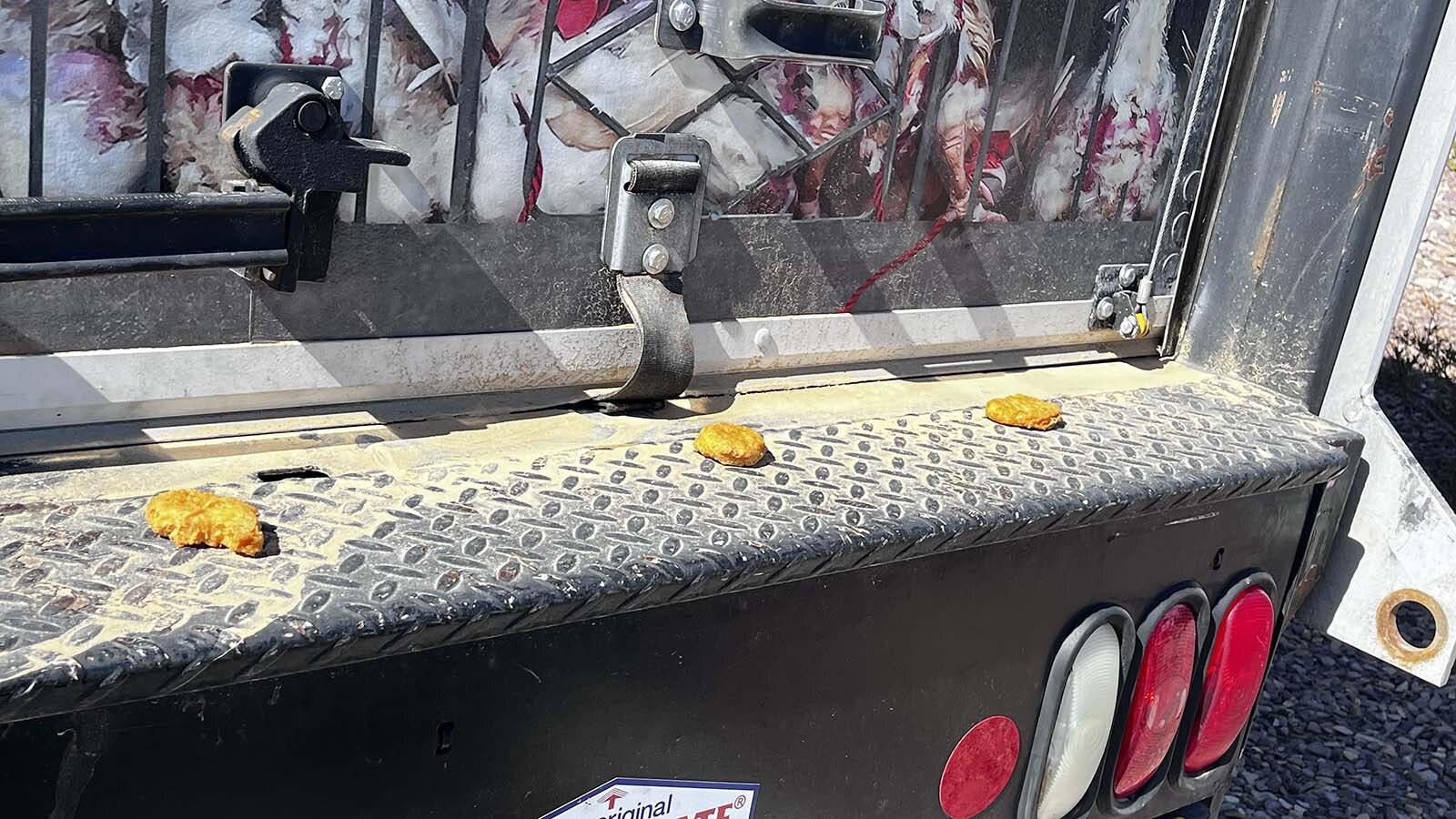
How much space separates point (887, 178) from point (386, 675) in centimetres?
95

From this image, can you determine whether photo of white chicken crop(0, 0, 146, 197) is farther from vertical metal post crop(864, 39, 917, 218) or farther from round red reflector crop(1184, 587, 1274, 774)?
round red reflector crop(1184, 587, 1274, 774)

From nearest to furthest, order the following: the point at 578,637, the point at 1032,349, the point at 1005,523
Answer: the point at 578,637 → the point at 1005,523 → the point at 1032,349

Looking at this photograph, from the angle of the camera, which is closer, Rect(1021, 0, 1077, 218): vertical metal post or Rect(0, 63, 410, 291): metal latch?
Rect(0, 63, 410, 291): metal latch

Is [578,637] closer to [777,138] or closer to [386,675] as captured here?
[386,675]

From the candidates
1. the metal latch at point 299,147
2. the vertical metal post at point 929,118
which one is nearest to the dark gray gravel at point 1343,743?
the vertical metal post at point 929,118

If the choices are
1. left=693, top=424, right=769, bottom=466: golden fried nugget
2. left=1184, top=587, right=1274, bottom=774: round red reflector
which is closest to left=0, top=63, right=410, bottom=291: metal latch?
left=693, top=424, right=769, bottom=466: golden fried nugget

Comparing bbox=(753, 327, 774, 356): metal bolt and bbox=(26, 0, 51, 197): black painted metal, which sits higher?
bbox=(26, 0, 51, 197): black painted metal

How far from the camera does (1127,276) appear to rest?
220cm

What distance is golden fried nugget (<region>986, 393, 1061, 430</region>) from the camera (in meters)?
1.89

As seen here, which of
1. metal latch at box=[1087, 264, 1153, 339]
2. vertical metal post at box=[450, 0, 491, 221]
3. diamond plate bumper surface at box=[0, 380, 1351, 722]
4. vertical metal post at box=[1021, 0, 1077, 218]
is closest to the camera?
diamond plate bumper surface at box=[0, 380, 1351, 722]

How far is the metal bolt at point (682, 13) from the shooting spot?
5.20ft

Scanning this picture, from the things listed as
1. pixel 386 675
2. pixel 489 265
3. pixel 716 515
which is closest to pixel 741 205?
pixel 489 265

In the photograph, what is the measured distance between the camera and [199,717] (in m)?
1.18

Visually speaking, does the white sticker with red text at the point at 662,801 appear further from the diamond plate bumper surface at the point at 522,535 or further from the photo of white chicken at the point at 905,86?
the photo of white chicken at the point at 905,86
